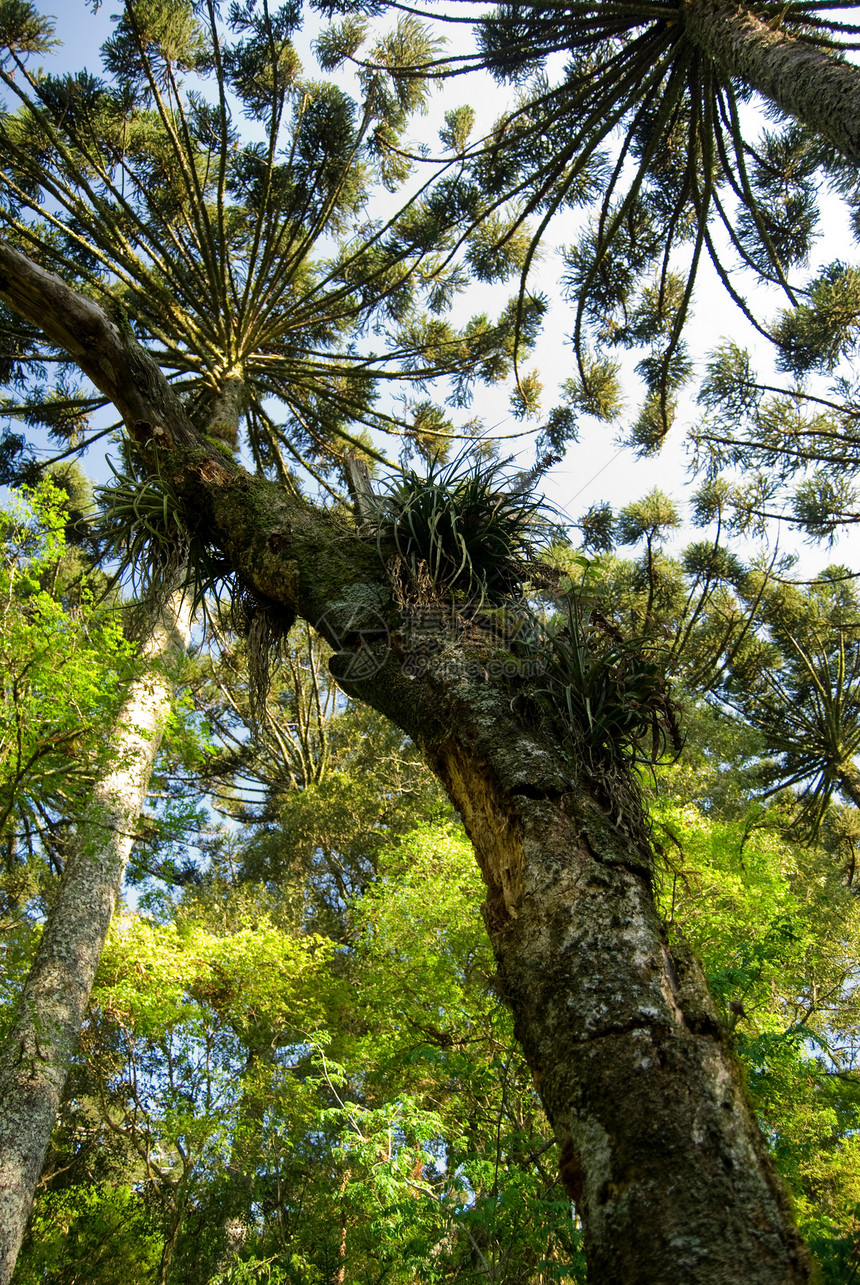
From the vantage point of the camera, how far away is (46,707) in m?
3.79

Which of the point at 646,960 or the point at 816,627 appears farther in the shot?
the point at 816,627

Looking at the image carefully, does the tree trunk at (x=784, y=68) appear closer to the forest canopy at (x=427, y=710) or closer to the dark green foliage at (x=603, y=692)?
the forest canopy at (x=427, y=710)

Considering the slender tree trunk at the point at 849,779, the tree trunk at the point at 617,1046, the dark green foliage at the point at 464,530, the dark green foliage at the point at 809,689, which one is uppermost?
the dark green foliage at the point at 809,689

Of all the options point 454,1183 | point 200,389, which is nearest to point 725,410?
point 200,389

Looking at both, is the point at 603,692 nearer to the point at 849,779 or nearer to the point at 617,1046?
the point at 617,1046

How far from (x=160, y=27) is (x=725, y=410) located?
21.0ft

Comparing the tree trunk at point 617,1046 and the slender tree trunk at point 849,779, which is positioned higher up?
the slender tree trunk at point 849,779

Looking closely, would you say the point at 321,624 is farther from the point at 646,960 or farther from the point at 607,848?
the point at 646,960

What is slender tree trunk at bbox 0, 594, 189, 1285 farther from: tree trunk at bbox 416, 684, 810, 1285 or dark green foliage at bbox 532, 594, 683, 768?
tree trunk at bbox 416, 684, 810, 1285

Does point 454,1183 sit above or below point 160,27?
below

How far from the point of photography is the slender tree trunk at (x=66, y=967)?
4301 mm

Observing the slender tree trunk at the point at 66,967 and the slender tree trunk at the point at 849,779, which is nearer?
the slender tree trunk at the point at 66,967

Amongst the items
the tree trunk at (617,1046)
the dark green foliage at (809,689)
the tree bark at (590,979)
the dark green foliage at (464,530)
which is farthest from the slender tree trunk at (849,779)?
the tree trunk at (617,1046)

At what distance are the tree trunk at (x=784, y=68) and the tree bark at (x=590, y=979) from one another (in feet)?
8.30
